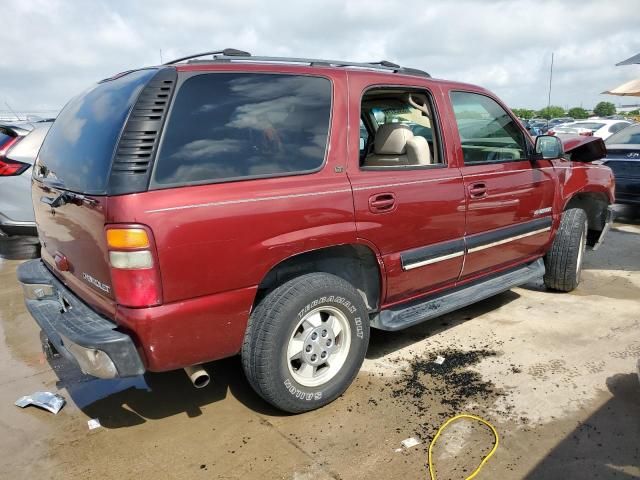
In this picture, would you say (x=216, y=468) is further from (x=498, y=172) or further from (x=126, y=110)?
(x=498, y=172)

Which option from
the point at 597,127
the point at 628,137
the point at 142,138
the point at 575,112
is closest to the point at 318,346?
the point at 142,138

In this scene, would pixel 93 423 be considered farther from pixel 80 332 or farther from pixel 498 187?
pixel 498 187

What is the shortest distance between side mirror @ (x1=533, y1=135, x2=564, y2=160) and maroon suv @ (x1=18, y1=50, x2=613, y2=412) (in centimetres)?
39

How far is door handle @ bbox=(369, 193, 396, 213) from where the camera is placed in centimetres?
293

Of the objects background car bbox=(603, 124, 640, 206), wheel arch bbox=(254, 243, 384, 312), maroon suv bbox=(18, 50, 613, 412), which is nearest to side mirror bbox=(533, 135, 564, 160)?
maroon suv bbox=(18, 50, 613, 412)

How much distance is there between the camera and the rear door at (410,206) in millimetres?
2947

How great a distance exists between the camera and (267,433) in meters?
2.75

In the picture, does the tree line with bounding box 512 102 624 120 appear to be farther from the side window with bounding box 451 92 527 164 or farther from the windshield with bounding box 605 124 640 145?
the side window with bounding box 451 92 527 164

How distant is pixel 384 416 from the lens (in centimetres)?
287

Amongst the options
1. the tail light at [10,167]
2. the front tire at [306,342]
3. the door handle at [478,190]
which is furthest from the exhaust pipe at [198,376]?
the tail light at [10,167]

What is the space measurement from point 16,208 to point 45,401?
3226mm

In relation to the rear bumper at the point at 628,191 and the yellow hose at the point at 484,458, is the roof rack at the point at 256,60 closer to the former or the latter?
the yellow hose at the point at 484,458

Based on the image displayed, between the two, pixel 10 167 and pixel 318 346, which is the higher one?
pixel 10 167

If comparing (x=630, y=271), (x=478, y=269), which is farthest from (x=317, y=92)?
(x=630, y=271)
